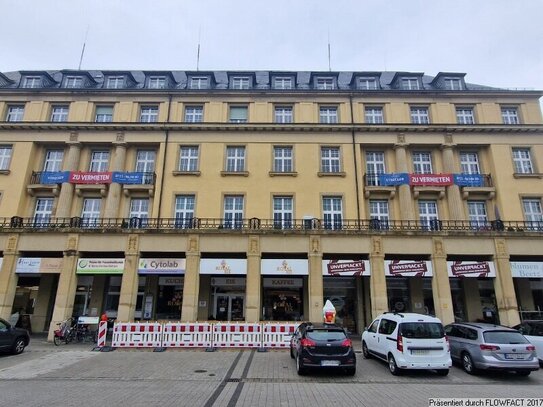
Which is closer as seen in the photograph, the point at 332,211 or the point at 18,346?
the point at 18,346

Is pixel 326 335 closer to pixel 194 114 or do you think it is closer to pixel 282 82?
pixel 194 114

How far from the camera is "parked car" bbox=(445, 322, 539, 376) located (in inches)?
405

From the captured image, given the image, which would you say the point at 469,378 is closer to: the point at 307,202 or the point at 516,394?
the point at 516,394

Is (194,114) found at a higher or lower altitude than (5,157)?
higher

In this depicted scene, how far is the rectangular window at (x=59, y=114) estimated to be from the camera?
25766 mm

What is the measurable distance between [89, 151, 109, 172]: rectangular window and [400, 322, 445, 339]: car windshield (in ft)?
74.2

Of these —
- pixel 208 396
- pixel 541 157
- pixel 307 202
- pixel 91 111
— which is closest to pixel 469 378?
pixel 208 396

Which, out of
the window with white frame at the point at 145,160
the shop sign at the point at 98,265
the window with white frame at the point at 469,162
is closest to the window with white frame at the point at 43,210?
the shop sign at the point at 98,265

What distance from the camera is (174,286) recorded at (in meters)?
22.6

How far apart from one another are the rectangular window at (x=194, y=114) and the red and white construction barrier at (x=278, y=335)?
1672 cm

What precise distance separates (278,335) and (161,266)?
8.26 m

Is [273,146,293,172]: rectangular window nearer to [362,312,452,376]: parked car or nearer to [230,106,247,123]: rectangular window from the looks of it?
[230,106,247,123]: rectangular window

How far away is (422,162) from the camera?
25.3 metres

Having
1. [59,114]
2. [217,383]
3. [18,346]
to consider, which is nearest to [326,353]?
[217,383]
